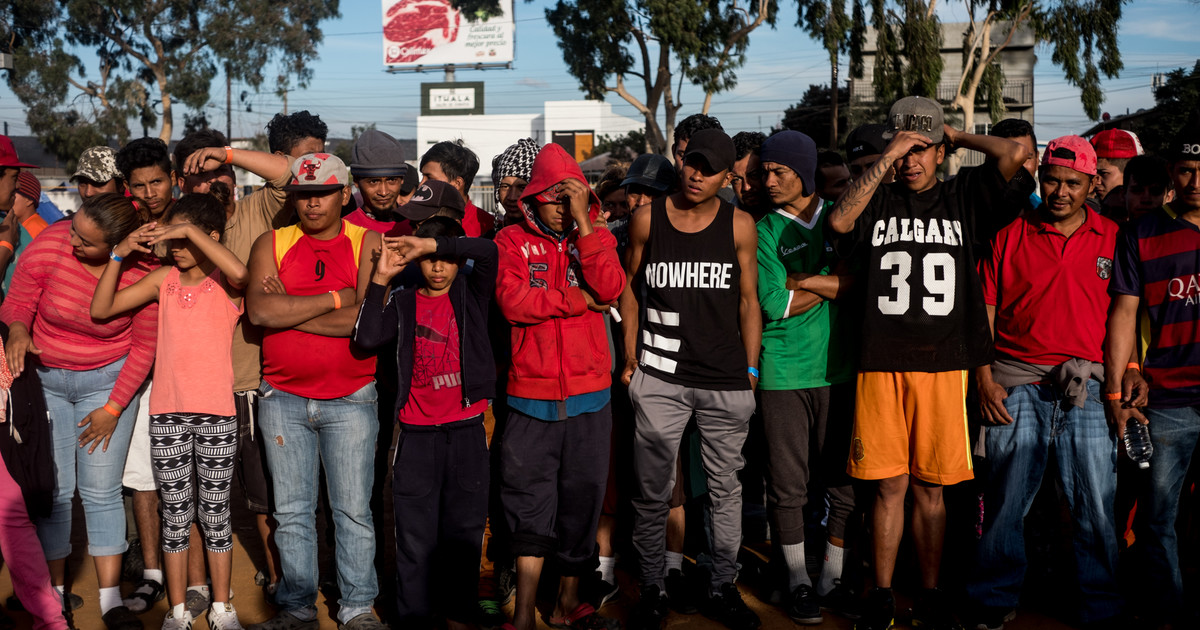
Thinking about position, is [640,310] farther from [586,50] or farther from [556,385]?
[586,50]

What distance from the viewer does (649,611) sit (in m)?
4.42

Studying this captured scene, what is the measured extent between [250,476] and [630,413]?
2012 millimetres

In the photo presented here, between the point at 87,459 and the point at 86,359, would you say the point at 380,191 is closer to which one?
the point at 86,359

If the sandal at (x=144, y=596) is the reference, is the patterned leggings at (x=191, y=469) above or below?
above

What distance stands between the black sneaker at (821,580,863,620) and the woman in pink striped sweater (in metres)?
3.45

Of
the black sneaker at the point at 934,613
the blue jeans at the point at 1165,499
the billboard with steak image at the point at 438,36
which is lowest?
the black sneaker at the point at 934,613

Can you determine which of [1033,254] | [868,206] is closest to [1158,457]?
[1033,254]

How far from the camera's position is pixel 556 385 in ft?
13.8

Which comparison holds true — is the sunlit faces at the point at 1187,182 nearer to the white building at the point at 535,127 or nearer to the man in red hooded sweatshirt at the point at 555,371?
the man in red hooded sweatshirt at the point at 555,371

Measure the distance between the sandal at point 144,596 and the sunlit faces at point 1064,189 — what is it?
16.3 ft

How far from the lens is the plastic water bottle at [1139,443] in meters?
4.24

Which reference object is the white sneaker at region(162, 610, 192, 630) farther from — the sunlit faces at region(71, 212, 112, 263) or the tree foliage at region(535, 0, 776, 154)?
the tree foliage at region(535, 0, 776, 154)

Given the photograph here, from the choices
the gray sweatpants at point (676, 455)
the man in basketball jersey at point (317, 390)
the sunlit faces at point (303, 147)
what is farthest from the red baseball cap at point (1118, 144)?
the sunlit faces at point (303, 147)

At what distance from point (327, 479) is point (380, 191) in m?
1.60
